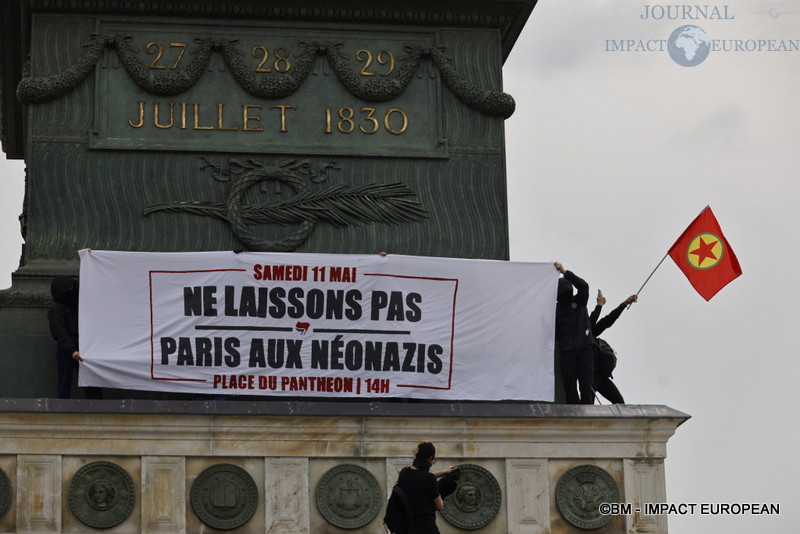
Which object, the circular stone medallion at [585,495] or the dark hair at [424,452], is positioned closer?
the dark hair at [424,452]

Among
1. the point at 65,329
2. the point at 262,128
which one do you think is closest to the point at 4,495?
the point at 65,329

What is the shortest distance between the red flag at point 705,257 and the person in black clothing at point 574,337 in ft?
5.72

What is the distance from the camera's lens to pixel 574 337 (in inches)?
913

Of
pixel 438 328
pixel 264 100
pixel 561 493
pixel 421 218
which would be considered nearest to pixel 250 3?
pixel 264 100

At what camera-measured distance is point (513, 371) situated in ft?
75.3

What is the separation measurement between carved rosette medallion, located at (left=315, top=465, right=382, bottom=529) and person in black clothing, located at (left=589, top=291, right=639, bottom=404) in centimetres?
336

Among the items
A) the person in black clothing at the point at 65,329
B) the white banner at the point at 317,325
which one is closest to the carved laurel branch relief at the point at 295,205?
the white banner at the point at 317,325

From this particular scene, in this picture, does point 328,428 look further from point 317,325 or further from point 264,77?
point 264,77

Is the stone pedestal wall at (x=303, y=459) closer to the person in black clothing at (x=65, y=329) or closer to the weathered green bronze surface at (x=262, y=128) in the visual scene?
the person in black clothing at (x=65, y=329)

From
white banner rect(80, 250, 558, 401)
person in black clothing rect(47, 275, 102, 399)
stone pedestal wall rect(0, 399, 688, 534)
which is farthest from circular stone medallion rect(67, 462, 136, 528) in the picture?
person in black clothing rect(47, 275, 102, 399)

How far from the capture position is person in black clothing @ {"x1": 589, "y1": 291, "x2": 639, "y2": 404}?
23281 mm

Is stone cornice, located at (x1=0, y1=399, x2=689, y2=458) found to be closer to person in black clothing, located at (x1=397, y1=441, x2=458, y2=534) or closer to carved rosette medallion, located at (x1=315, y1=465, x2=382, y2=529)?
carved rosette medallion, located at (x1=315, y1=465, x2=382, y2=529)

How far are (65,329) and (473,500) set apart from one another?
505 cm

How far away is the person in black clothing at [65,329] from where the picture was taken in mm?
22281
